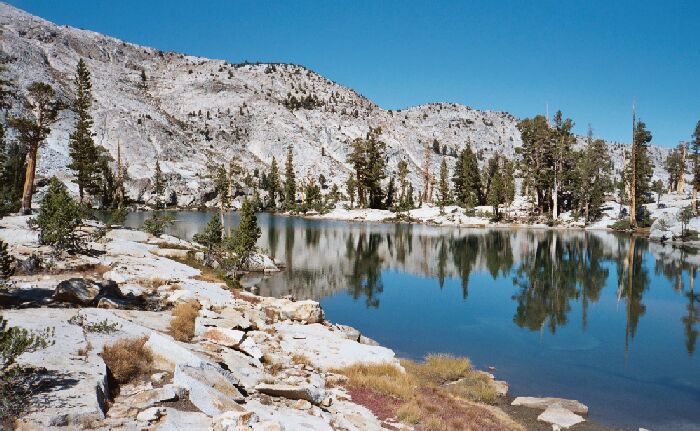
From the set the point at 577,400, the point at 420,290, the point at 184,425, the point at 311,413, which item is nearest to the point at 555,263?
the point at 420,290

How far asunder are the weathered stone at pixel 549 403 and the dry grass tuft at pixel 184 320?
11.5 m

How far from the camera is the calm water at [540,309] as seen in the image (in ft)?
60.9

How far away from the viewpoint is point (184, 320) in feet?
52.6

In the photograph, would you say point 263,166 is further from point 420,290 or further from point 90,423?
point 90,423

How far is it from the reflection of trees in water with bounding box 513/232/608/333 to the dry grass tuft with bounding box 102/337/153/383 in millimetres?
22975

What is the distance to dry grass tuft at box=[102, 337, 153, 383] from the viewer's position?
34.4 ft

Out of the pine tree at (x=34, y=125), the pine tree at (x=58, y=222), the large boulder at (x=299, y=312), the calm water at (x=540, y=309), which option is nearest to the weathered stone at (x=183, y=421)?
the large boulder at (x=299, y=312)

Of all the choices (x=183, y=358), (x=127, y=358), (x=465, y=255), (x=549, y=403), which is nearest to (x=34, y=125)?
(x=127, y=358)

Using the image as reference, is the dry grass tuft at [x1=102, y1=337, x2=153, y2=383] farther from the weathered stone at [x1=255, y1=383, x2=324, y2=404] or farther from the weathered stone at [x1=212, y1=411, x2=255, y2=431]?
the weathered stone at [x1=212, y1=411, x2=255, y2=431]

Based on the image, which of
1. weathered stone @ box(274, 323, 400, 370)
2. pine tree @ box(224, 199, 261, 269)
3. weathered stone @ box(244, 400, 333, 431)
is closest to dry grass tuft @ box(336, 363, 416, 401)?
weathered stone @ box(274, 323, 400, 370)

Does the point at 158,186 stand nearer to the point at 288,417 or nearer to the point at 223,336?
the point at 223,336

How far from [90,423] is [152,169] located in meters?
162

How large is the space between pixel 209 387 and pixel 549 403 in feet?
40.0

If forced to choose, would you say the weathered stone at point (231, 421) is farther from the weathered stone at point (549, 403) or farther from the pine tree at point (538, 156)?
the pine tree at point (538, 156)
